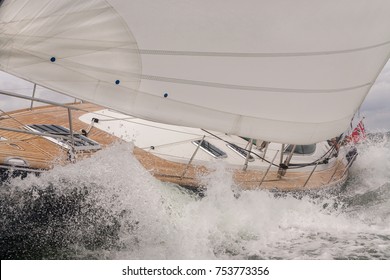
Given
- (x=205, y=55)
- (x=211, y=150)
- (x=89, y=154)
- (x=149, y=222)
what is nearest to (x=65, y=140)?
(x=89, y=154)

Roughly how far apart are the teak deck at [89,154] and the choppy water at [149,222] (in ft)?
0.65

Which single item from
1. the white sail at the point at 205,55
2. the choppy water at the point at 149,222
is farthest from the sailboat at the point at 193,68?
the choppy water at the point at 149,222

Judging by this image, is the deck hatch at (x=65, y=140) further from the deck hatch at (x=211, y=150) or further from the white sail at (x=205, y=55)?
the deck hatch at (x=211, y=150)

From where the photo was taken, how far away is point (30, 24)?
11.8 feet

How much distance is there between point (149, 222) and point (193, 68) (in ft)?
5.60

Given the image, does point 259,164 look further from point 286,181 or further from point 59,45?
point 59,45

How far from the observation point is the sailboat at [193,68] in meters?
3.66

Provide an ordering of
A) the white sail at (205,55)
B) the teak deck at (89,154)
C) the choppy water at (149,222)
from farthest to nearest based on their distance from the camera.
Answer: the teak deck at (89,154) → the choppy water at (149,222) → the white sail at (205,55)

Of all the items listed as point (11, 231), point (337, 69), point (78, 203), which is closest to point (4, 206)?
point (11, 231)

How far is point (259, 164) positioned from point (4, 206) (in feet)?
12.4

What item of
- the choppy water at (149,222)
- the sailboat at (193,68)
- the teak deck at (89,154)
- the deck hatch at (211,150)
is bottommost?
the choppy water at (149,222)

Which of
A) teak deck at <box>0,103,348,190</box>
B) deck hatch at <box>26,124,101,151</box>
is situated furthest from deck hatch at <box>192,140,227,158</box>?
deck hatch at <box>26,124,101,151</box>

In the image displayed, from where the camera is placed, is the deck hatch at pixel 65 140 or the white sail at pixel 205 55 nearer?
the white sail at pixel 205 55
